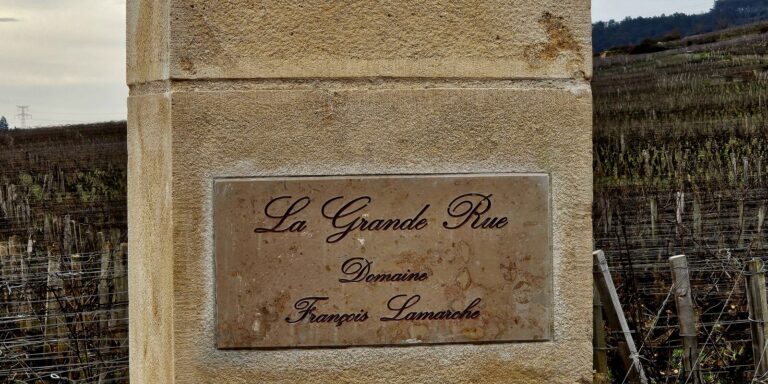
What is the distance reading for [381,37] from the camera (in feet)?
10.4

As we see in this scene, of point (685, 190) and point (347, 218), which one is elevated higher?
point (347, 218)

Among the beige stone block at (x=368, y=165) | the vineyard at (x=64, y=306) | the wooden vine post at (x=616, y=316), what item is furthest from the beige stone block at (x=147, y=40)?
the wooden vine post at (x=616, y=316)

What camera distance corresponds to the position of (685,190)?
12.1 metres

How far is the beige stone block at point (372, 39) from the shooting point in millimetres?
3119

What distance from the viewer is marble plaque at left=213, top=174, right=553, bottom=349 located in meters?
3.15

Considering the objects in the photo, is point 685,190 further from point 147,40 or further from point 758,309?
point 147,40

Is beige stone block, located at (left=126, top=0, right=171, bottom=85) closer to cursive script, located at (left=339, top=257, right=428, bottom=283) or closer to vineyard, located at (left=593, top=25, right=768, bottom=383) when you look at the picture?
cursive script, located at (left=339, top=257, right=428, bottom=283)

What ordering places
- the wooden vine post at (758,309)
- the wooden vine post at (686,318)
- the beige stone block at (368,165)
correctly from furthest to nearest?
the wooden vine post at (758,309)
the wooden vine post at (686,318)
the beige stone block at (368,165)

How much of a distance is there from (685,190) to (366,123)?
952 centimetres

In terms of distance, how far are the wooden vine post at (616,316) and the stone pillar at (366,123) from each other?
267 centimetres

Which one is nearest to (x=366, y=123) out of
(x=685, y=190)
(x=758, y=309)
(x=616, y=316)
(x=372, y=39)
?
(x=372, y=39)

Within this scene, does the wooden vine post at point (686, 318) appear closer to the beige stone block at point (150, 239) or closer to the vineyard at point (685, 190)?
the vineyard at point (685, 190)

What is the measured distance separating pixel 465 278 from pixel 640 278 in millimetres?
5367

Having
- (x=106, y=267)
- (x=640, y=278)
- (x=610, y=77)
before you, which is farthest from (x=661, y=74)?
(x=106, y=267)
